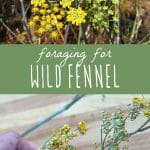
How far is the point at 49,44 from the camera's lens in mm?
1410

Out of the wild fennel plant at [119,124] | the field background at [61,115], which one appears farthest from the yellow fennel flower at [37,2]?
the wild fennel plant at [119,124]

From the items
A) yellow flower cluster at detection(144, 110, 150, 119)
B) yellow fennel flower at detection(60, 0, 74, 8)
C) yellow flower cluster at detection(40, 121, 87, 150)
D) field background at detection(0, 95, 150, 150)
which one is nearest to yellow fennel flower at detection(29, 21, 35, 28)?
yellow fennel flower at detection(60, 0, 74, 8)

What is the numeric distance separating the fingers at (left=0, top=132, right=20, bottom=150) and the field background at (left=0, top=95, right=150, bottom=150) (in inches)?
4.8

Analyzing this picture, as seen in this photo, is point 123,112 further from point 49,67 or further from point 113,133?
point 49,67

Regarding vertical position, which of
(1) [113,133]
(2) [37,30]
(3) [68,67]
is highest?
(2) [37,30]

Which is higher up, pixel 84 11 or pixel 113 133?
pixel 84 11

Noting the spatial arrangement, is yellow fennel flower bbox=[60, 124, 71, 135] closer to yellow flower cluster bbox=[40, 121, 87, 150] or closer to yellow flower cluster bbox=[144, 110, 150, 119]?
yellow flower cluster bbox=[40, 121, 87, 150]

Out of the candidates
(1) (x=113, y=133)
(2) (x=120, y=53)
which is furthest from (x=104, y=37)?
(1) (x=113, y=133)

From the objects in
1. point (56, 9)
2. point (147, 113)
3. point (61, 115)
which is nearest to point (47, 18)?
point (56, 9)

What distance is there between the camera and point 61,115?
4.73 ft

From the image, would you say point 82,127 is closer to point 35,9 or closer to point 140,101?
point 140,101

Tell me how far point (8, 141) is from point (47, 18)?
37cm

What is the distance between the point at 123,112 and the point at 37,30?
1.15 feet

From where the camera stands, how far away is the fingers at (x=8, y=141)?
1300 mm
